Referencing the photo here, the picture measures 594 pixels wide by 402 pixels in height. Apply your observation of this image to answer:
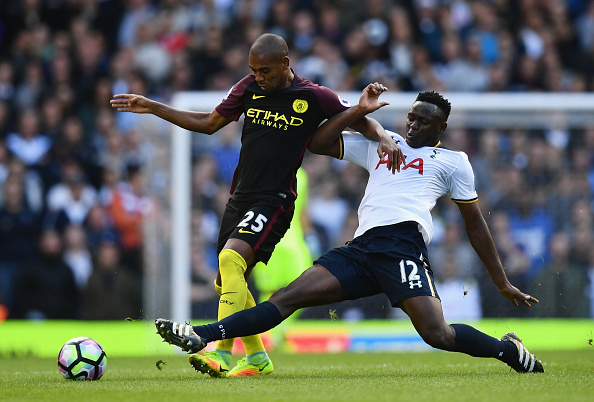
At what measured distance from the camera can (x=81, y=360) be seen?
575 centimetres

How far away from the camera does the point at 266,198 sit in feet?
19.7

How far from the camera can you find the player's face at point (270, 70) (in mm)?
5816

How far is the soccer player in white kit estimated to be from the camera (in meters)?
5.84

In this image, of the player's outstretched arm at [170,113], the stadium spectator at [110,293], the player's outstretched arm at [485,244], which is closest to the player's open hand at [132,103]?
the player's outstretched arm at [170,113]

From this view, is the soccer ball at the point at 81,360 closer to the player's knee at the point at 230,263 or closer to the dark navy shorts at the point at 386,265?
the player's knee at the point at 230,263

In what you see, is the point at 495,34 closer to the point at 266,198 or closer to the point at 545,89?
the point at 545,89

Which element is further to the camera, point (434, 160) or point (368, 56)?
point (368, 56)

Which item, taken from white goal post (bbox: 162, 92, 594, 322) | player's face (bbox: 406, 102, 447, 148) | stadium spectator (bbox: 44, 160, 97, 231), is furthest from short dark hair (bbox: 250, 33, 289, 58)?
stadium spectator (bbox: 44, 160, 97, 231)

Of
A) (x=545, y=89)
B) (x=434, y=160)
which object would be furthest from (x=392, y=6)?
(x=434, y=160)

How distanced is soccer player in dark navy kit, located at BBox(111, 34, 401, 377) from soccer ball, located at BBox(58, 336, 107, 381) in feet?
2.39

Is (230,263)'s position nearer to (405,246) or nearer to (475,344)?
(405,246)

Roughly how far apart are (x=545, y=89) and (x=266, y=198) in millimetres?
8576

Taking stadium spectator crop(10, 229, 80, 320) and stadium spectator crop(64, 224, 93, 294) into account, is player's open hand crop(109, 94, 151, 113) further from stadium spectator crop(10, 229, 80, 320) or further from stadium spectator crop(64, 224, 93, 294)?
stadium spectator crop(64, 224, 93, 294)

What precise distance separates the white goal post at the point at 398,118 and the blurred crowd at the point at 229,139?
0.52 ft
